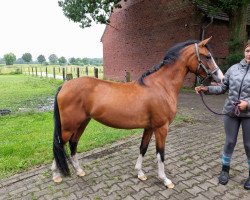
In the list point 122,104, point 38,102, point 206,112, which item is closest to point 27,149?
point 122,104

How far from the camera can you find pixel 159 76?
162 inches

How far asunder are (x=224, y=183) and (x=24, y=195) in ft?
9.93

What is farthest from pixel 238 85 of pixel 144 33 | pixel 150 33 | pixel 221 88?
pixel 144 33

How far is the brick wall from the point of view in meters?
15.3

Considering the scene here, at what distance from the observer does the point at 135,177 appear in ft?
14.1

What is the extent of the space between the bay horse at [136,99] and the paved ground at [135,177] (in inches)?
12.7

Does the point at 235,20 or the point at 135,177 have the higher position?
the point at 235,20

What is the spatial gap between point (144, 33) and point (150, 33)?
2.49 ft

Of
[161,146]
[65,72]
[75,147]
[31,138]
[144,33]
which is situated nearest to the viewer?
[161,146]

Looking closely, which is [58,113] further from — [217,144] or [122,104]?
[217,144]

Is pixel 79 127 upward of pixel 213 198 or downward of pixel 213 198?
upward

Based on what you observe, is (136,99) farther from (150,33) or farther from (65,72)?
(65,72)

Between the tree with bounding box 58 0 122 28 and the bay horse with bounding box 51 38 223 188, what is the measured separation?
39.0 feet

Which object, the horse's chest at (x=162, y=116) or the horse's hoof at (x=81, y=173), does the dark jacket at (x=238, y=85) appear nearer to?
the horse's chest at (x=162, y=116)
